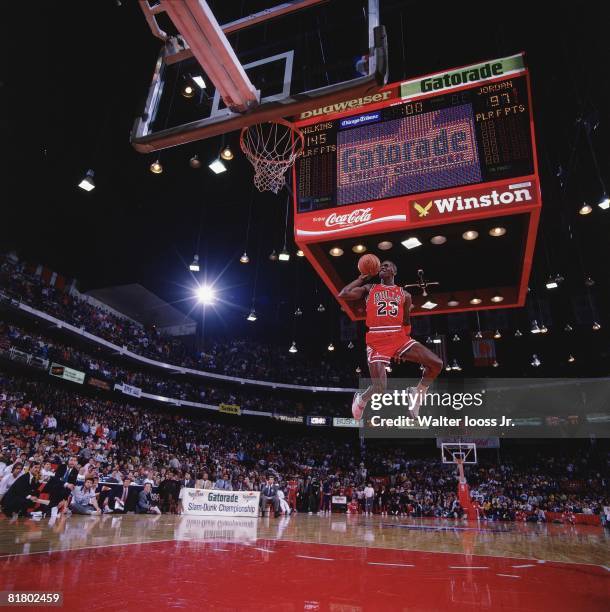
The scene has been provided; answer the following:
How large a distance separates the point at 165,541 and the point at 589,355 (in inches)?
1132

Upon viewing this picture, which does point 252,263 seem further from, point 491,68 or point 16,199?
point 491,68

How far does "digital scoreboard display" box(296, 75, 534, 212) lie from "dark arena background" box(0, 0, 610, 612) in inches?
1.5

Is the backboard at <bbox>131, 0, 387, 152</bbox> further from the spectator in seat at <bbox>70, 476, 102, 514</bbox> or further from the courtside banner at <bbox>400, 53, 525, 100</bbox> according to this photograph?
the spectator in seat at <bbox>70, 476, 102, 514</bbox>

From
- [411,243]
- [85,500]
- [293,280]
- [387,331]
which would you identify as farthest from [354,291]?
[293,280]

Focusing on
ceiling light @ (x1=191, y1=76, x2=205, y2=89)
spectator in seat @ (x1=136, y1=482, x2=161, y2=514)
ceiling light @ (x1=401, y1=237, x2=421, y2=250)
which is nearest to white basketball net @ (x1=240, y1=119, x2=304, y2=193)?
ceiling light @ (x1=191, y1=76, x2=205, y2=89)

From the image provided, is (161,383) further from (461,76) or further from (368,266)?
(368,266)

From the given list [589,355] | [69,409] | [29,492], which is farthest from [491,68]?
[589,355]

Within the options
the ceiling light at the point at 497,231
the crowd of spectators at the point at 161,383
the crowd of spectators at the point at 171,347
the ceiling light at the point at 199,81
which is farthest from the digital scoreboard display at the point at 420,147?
the crowd of spectators at the point at 171,347

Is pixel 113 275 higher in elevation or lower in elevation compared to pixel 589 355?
higher

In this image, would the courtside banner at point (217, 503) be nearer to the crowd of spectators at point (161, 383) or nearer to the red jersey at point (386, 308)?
the red jersey at point (386, 308)

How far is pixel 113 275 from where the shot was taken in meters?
23.7

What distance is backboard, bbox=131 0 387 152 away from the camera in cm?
387

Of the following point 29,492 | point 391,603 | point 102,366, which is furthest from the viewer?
point 102,366

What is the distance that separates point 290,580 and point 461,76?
6838 mm
